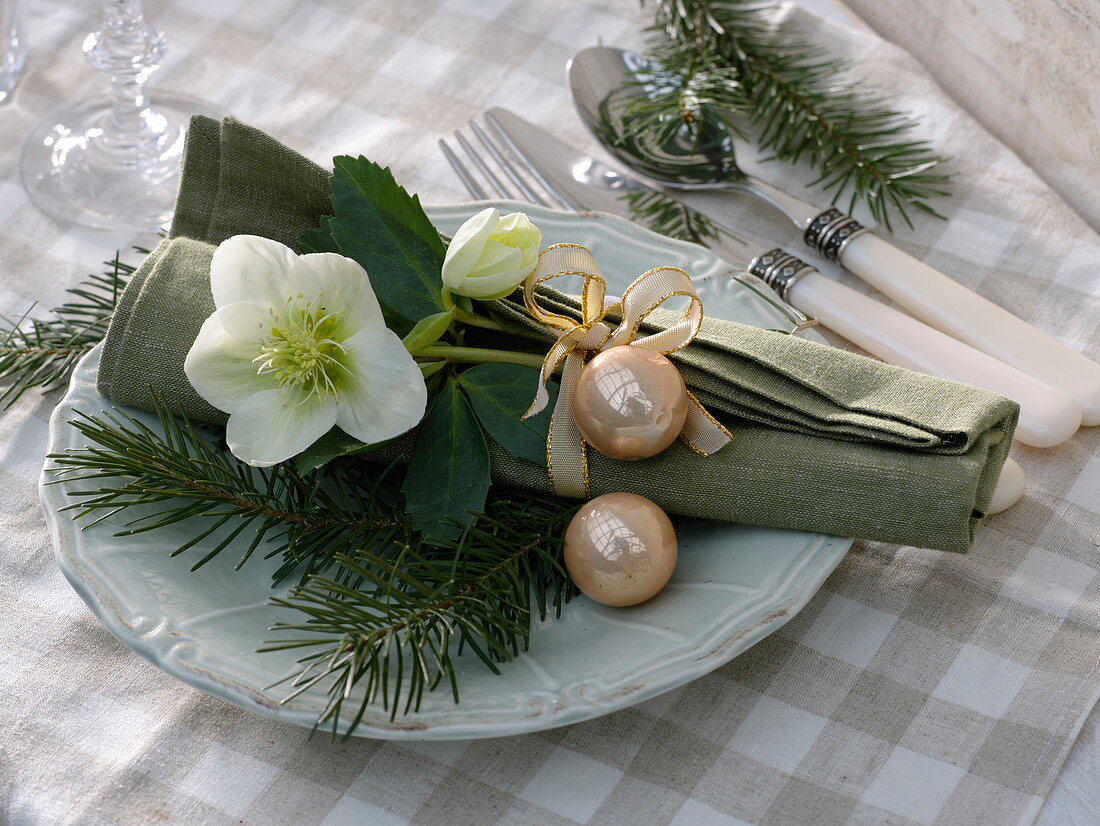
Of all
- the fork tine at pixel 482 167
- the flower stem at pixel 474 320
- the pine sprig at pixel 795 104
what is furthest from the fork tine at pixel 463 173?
the flower stem at pixel 474 320

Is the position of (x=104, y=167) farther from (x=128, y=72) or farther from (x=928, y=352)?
(x=928, y=352)

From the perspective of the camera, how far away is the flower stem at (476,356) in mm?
494

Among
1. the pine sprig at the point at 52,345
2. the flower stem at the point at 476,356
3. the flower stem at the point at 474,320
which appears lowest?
the pine sprig at the point at 52,345

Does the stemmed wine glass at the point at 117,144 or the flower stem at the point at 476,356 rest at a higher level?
the flower stem at the point at 476,356

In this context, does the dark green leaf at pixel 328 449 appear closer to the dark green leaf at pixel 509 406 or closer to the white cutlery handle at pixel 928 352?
the dark green leaf at pixel 509 406

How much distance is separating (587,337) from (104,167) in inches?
→ 19.1

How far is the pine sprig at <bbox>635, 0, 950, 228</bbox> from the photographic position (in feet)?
Answer: 2.42

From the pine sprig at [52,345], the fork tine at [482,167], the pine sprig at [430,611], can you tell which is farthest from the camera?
the fork tine at [482,167]

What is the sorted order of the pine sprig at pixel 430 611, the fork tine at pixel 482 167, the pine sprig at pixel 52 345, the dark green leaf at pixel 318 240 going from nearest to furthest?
1. the pine sprig at pixel 430 611
2. the dark green leaf at pixel 318 240
3. the pine sprig at pixel 52 345
4. the fork tine at pixel 482 167

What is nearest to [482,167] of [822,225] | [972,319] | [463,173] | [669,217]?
[463,173]

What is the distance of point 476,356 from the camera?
499 millimetres

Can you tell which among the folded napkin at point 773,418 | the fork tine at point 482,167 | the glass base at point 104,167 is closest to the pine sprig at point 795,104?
the fork tine at point 482,167

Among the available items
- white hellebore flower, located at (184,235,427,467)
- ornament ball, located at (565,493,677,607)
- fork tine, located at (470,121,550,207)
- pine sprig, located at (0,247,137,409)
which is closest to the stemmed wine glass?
pine sprig, located at (0,247,137,409)

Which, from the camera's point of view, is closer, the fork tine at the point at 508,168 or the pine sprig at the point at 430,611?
the pine sprig at the point at 430,611
